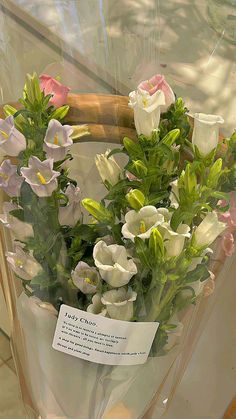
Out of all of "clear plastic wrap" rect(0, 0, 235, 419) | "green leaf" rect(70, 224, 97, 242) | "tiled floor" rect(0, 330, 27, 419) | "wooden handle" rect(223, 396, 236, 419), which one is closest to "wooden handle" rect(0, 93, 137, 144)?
"clear plastic wrap" rect(0, 0, 235, 419)

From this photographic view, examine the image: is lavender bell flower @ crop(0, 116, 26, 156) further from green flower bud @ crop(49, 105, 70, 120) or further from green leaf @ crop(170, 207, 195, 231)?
green leaf @ crop(170, 207, 195, 231)

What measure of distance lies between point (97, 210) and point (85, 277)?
2.7 inches

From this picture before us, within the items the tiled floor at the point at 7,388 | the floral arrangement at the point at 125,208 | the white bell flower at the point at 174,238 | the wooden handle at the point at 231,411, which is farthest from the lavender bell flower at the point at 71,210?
the tiled floor at the point at 7,388

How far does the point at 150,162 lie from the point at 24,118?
124 mm

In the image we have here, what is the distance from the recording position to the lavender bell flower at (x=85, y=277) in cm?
52

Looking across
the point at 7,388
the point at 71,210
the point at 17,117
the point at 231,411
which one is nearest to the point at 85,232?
the point at 71,210

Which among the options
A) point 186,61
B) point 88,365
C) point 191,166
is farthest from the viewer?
point 186,61

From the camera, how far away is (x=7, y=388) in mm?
1358

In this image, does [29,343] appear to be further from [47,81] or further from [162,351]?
[47,81]

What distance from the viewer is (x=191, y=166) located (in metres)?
0.49

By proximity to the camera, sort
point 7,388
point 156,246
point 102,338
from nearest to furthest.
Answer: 1. point 156,246
2. point 102,338
3. point 7,388

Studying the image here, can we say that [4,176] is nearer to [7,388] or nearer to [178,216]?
[178,216]

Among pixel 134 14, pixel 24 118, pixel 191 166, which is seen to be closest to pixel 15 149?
pixel 24 118

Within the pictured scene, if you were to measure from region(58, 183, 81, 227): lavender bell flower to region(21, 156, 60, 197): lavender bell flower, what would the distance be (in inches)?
1.6
